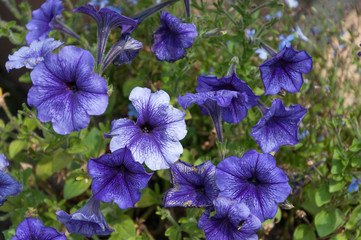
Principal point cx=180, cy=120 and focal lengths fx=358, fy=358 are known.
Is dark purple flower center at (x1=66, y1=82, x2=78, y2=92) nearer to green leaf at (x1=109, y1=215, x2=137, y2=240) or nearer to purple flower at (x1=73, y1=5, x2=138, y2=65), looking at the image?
purple flower at (x1=73, y1=5, x2=138, y2=65)

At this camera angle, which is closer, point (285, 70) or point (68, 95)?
point (68, 95)

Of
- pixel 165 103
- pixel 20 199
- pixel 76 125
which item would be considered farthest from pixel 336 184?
pixel 20 199

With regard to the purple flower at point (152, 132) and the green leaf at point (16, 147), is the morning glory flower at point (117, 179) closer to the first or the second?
the purple flower at point (152, 132)

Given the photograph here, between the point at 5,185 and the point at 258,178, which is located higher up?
the point at 5,185

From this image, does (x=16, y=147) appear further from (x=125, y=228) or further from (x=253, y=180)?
(x=253, y=180)

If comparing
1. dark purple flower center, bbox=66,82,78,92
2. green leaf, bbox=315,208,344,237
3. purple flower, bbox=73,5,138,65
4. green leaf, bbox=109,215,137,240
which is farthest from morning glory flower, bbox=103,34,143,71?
green leaf, bbox=315,208,344,237

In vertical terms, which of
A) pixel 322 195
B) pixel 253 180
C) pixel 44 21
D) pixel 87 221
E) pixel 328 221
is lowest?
pixel 328 221

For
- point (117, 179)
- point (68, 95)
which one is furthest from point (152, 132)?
point (68, 95)
